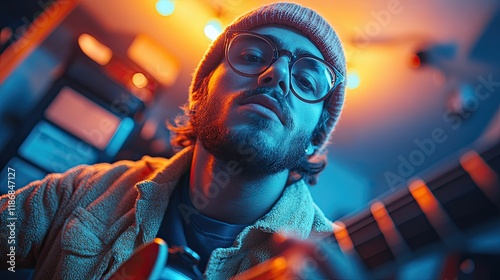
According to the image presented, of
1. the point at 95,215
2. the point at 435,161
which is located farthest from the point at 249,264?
the point at 435,161

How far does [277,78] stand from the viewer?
592 mm

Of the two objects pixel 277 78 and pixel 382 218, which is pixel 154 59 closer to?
pixel 277 78

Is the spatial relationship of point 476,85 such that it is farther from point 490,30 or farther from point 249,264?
point 249,264

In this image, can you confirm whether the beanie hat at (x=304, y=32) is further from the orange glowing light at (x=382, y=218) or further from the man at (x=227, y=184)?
the orange glowing light at (x=382, y=218)

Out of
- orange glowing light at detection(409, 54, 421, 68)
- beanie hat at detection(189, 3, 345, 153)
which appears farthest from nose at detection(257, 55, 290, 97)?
orange glowing light at detection(409, 54, 421, 68)

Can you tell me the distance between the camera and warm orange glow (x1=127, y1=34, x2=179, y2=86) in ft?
5.08

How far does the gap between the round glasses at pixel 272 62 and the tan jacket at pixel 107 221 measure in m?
0.22

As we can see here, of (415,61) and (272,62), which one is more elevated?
(415,61)

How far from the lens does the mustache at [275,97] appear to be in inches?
23.0

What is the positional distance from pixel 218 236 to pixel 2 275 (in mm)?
509

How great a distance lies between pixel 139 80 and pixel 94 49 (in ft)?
0.81

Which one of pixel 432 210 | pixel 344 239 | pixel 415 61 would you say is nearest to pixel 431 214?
pixel 432 210

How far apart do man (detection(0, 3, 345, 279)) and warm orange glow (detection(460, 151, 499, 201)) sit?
0.30m

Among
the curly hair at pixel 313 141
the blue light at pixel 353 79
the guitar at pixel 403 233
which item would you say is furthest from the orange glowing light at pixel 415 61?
the guitar at pixel 403 233
